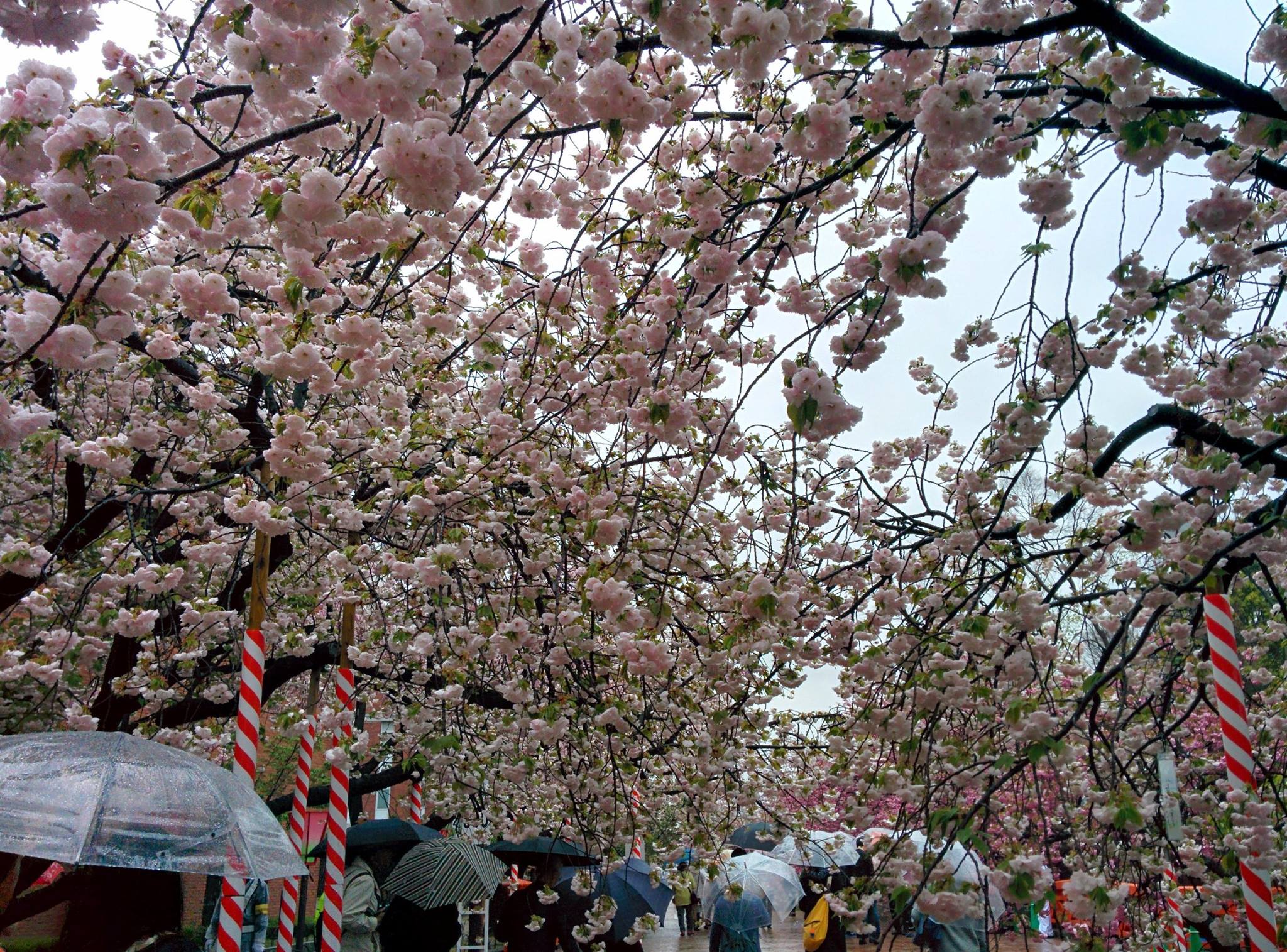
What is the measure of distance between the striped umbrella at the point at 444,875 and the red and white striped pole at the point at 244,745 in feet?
6.83

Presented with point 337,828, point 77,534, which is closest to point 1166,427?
point 337,828

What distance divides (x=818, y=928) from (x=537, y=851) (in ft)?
7.55

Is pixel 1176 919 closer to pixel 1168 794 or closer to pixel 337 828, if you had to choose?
pixel 1168 794

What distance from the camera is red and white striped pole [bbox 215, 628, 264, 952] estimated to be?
13.0 feet

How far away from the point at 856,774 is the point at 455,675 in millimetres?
2152

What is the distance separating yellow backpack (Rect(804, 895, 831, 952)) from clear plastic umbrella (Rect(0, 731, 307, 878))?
165 inches

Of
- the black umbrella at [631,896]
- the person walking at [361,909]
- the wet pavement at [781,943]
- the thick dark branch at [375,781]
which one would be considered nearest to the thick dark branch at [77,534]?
the person walking at [361,909]

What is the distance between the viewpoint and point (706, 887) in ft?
25.1

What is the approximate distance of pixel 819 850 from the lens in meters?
6.12

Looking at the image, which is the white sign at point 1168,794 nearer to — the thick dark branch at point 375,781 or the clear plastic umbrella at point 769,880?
the clear plastic umbrella at point 769,880

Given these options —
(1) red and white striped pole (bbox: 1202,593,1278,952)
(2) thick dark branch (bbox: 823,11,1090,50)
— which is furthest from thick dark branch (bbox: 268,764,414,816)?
(2) thick dark branch (bbox: 823,11,1090,50)

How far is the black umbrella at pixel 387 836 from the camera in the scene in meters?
7.31

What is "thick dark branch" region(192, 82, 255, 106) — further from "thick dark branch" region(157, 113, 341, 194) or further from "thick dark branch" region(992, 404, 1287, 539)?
"thick dark branch" region(992, 404, 1287, 539)

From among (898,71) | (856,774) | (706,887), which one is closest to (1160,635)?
(856,774)
